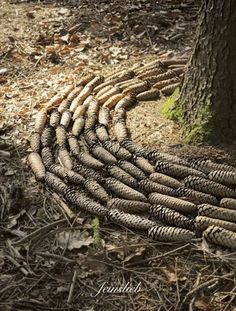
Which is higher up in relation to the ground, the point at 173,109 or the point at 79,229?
the point at 173,109

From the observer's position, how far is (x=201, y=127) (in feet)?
10.6

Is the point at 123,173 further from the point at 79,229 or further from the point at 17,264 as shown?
the point at 17,264

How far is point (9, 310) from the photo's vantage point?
2.29 m

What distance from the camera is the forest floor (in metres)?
2.36

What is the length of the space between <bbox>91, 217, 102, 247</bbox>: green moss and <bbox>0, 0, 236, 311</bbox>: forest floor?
0.02m

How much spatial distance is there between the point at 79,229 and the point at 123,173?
46 centimetres

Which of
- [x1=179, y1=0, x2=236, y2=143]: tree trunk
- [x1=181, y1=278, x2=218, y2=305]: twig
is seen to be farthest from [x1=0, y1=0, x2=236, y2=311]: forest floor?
[x1=179, y1=0, x2=236, y2=143]: tree trunk

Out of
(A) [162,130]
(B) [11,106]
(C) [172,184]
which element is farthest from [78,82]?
(C) [172,184]

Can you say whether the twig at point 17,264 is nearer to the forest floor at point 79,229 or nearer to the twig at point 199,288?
the forest floor at point 79,229

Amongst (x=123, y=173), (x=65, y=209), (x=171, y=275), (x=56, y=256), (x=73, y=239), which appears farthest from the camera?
(x=123, y=173)

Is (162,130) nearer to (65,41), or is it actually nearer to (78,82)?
(78,82)

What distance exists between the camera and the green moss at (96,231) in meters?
2.62

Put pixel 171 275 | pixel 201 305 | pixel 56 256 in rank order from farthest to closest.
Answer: pixel 56 256 < pixel 171 275 < pixel 201 305

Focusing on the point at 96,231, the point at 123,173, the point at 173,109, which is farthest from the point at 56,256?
Answer: the point at 173,109
